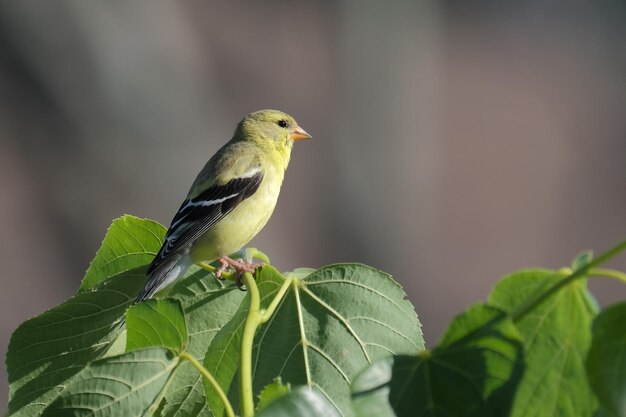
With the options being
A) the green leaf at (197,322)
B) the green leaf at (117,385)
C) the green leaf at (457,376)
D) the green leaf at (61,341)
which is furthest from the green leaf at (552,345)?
the green leaf at (61,341)

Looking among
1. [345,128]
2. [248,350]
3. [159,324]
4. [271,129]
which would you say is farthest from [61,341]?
[345,128]

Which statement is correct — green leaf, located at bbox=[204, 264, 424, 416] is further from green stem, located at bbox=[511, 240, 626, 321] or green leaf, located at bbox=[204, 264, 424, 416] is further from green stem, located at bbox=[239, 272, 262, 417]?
green stem, located at bbox=[511, 240, 626, 321]

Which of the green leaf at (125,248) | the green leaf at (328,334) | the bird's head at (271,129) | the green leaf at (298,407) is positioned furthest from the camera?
the bird's head at (271,129)

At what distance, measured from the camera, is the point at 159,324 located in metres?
0.95

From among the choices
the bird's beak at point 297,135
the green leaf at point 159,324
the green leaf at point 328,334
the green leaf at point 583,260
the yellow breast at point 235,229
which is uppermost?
the bird's beak at point 297,135

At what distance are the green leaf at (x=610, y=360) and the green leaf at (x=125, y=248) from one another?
75 centimetres

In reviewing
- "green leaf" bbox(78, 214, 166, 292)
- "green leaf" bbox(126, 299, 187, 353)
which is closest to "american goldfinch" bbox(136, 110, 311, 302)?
"green leaf" bbox(78, 214, 166, 292)

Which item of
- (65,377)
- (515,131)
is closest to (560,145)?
(515,131)

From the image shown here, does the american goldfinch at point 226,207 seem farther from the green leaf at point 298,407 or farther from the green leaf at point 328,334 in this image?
the green leaf at point 298,407

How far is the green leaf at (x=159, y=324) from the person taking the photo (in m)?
0.94

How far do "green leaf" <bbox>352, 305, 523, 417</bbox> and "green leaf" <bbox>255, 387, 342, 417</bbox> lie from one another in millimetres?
54

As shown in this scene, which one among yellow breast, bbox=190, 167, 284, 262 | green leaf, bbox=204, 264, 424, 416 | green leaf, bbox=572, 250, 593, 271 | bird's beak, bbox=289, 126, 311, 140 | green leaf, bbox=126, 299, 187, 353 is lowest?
yellow breast, bbox=190, 167, 284, 262

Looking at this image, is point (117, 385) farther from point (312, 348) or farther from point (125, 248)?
point (125, 248)

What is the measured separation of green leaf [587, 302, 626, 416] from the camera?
0.73 meters
